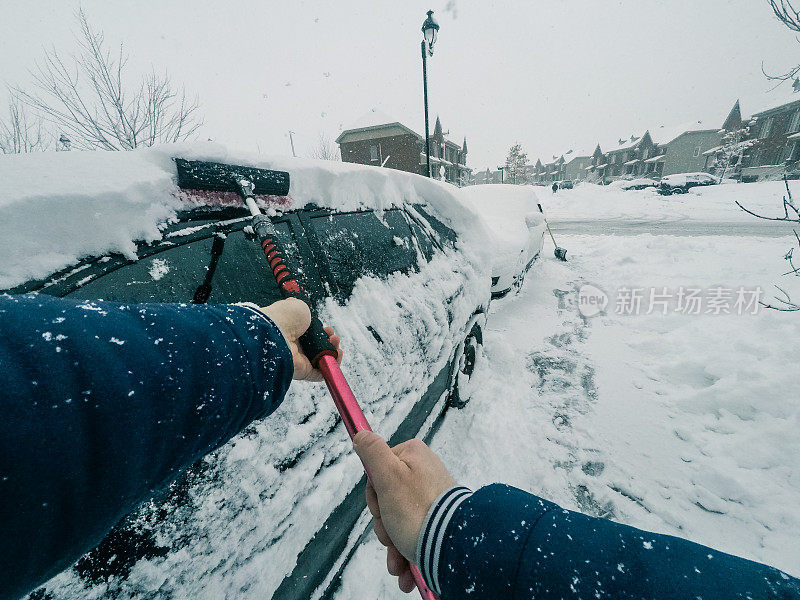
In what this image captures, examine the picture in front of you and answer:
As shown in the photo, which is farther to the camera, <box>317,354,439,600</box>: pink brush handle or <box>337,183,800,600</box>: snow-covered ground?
<box>337,183,800,600</box>: snow-covered ground

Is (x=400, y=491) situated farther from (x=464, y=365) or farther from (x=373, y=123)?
(x=373, y=123)

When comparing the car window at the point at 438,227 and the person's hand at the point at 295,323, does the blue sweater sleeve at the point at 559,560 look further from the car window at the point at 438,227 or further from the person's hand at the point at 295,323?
the car window at the point at 438,227

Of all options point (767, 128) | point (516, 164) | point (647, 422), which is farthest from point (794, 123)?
point (647, 422)

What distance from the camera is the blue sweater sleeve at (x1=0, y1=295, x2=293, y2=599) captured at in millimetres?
464

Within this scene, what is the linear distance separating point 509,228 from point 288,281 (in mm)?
4563

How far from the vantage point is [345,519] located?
148cm

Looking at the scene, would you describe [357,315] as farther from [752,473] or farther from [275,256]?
[752,473]

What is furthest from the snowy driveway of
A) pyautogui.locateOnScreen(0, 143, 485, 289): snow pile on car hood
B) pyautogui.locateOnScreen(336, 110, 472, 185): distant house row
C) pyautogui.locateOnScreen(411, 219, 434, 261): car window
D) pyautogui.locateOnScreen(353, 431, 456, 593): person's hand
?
pyautogui.locateOnScreen(336, 110, 472, 185): distant house row

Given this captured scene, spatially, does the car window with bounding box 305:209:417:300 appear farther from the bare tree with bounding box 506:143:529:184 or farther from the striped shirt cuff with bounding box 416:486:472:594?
the bare tree with bounding box 506:143:529:184

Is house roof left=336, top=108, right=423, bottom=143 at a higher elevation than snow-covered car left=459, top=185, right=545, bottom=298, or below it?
higher

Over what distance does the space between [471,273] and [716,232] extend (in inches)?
482

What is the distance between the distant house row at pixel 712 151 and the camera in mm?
33153

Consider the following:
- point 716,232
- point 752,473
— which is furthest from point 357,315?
point 716,232

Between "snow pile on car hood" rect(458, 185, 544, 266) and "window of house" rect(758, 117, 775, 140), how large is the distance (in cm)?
4928
